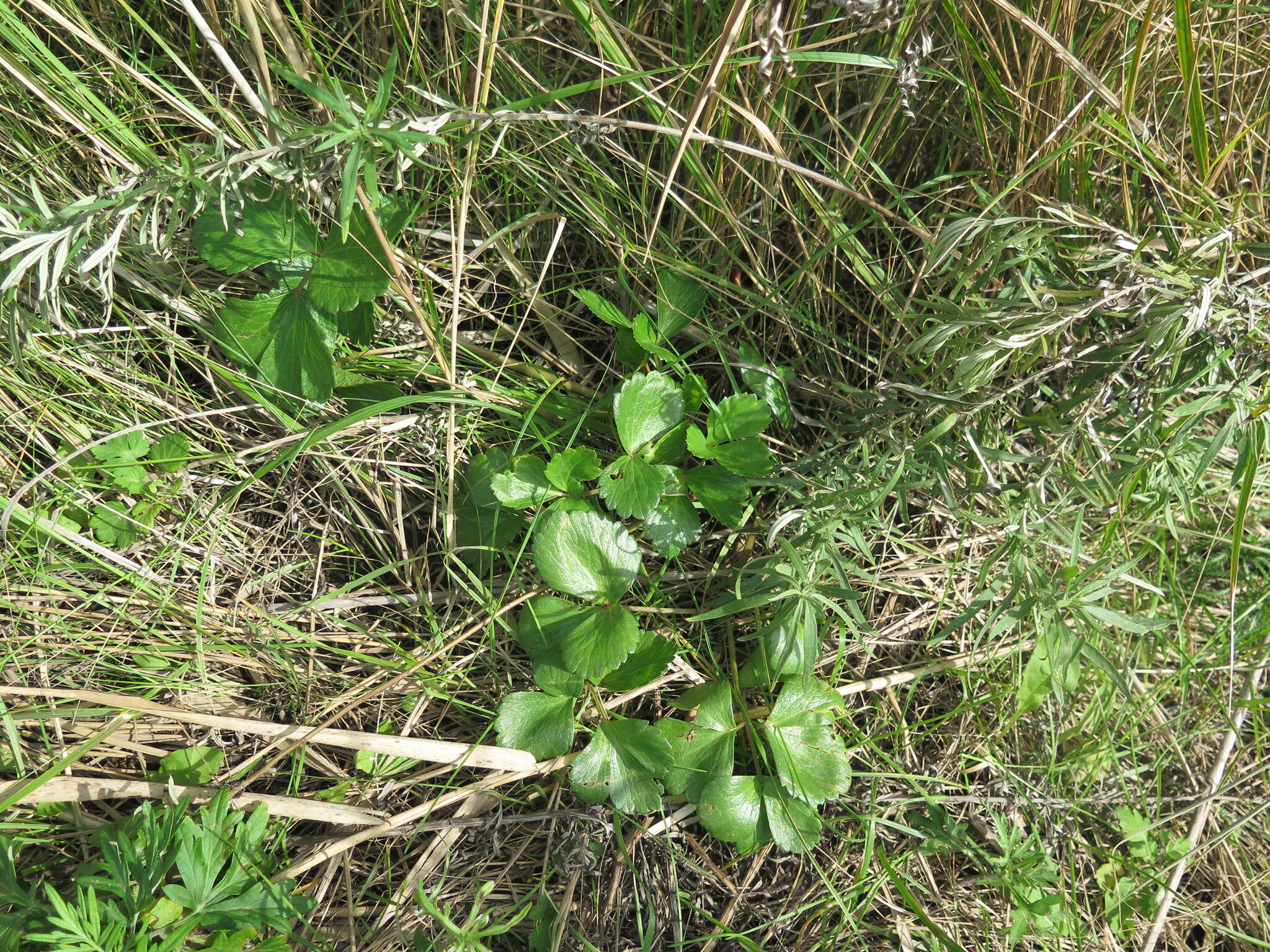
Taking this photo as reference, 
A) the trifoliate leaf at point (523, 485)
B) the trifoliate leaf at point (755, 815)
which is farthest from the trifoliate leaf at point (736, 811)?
the trifoliate leaf at point (523, 485)

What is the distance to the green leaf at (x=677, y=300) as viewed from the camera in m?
1.81

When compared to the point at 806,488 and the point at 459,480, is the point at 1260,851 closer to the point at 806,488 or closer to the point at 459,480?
the point at 806,488

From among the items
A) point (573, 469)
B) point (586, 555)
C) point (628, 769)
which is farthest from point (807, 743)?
point (573, 469)

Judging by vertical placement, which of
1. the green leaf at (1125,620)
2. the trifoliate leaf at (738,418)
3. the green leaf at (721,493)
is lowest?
the green leaf at (1125,620)

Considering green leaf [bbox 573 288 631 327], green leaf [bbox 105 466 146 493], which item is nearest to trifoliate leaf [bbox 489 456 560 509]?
green leaf [bbox 573 288 631 327]

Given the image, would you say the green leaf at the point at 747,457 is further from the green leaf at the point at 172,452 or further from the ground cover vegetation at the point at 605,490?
the green leaf at the point at 172,452

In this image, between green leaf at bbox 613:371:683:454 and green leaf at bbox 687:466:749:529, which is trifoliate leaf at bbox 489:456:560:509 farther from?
green leaf at bbox 687:466:749:529

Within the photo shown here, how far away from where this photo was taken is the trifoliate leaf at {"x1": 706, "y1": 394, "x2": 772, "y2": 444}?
175 cm

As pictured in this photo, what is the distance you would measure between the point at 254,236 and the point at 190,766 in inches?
43.9

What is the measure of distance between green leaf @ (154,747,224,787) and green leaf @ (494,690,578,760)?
2.00 feet

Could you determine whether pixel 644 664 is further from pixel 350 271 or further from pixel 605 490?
pixel 350 271

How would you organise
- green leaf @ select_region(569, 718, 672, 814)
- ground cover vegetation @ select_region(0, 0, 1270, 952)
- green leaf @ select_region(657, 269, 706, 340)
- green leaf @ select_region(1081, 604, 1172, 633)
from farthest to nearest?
green leaf @ select_region(657, 269, 706, 340) < green leaf @ select_region(569, 718, 672, 814) < ground cover vegetation @ select_region(0, 0, 1270, 952) < green leaf @ select_region(1081, 604, 1172, 633)

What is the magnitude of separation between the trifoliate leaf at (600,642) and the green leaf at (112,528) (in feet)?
3.26

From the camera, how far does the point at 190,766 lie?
5.68ft
